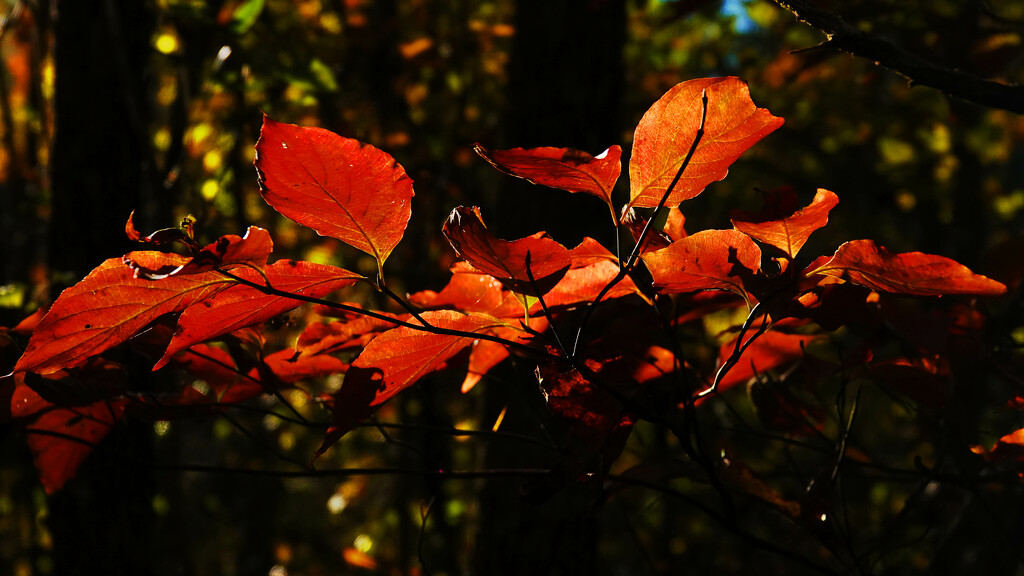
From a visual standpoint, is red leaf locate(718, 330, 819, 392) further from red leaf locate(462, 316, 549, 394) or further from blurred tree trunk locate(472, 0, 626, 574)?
blurred tree trunk locate(472, 0, 626, 574)

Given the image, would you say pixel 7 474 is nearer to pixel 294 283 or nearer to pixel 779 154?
pixel 294 283

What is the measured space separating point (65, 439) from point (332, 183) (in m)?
0.47

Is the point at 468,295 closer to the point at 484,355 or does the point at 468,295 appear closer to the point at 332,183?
the point at 484,355

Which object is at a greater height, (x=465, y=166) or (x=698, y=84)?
(x=698, y=84)

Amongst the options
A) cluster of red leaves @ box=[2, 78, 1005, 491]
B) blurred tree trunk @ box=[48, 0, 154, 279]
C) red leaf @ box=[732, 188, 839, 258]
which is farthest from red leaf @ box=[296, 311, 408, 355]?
blurred tree trunk @ box=[48, 0, 154, 279]

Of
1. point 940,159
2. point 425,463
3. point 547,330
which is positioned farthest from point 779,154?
point 547,330

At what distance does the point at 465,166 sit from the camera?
384 cm

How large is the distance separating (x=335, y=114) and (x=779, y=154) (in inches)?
135

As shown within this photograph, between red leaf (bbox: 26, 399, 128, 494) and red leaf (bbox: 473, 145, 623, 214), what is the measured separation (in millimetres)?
484

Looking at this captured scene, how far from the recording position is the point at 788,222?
0.55m

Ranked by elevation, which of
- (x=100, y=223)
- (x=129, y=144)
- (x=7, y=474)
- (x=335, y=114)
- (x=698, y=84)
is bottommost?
(x=7, y=474)

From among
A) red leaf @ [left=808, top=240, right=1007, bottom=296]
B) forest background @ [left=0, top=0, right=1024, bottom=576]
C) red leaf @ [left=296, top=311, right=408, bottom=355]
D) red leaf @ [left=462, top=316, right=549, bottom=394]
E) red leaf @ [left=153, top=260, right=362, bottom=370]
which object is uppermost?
red leaf @ [left=808, top=240, right=1007, bottom=296]

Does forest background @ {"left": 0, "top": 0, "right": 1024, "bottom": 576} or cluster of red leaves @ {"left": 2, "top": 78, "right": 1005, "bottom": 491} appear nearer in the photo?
cluster of red leaves @ {"left": 2, "top": 78, "right": 1005, "bottom": 491}

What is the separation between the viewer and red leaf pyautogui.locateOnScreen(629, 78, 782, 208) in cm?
49
